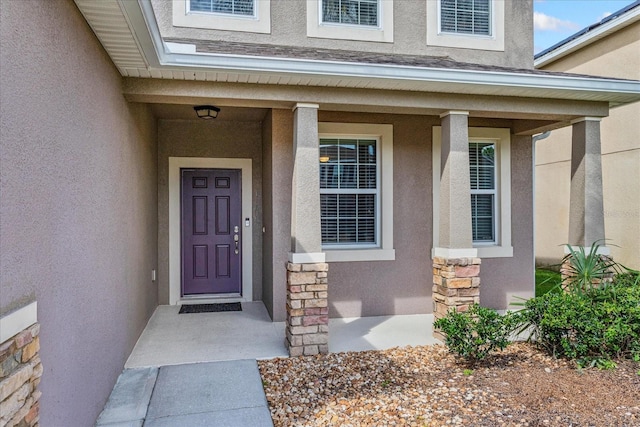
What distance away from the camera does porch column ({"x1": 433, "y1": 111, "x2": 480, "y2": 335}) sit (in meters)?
5.13

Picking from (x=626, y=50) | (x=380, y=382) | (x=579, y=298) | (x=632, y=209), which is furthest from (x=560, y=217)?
(x=380, y=382)

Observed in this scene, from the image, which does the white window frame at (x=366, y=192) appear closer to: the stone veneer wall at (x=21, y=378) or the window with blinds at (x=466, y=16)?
the window with blinds at (x=466, y=16)

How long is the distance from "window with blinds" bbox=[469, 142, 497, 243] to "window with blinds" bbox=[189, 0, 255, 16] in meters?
4.15

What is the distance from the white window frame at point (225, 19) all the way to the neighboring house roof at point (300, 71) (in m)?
1.65

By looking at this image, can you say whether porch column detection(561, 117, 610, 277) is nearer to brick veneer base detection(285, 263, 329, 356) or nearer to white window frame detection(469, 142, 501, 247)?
white window frame detection(469, 142, 501, 247)

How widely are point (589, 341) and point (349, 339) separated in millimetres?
2604

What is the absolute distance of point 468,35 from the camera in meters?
7.00

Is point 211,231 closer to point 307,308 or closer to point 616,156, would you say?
point 307,308

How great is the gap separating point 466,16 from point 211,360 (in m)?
6.59

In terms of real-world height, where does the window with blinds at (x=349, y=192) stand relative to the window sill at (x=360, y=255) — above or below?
above

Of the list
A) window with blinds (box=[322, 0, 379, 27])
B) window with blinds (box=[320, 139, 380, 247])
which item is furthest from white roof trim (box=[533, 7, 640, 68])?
window with blinds (box=[320, 139, 380, 247])

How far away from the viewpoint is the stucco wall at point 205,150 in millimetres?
6992

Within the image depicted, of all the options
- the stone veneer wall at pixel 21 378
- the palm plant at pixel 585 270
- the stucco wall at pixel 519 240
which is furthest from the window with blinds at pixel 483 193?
the stone veneer wall at pixel 21 378

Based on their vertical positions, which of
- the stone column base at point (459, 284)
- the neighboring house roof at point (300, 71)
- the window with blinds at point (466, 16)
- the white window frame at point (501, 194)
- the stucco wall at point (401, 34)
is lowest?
the stone column base at point (459, 284)
